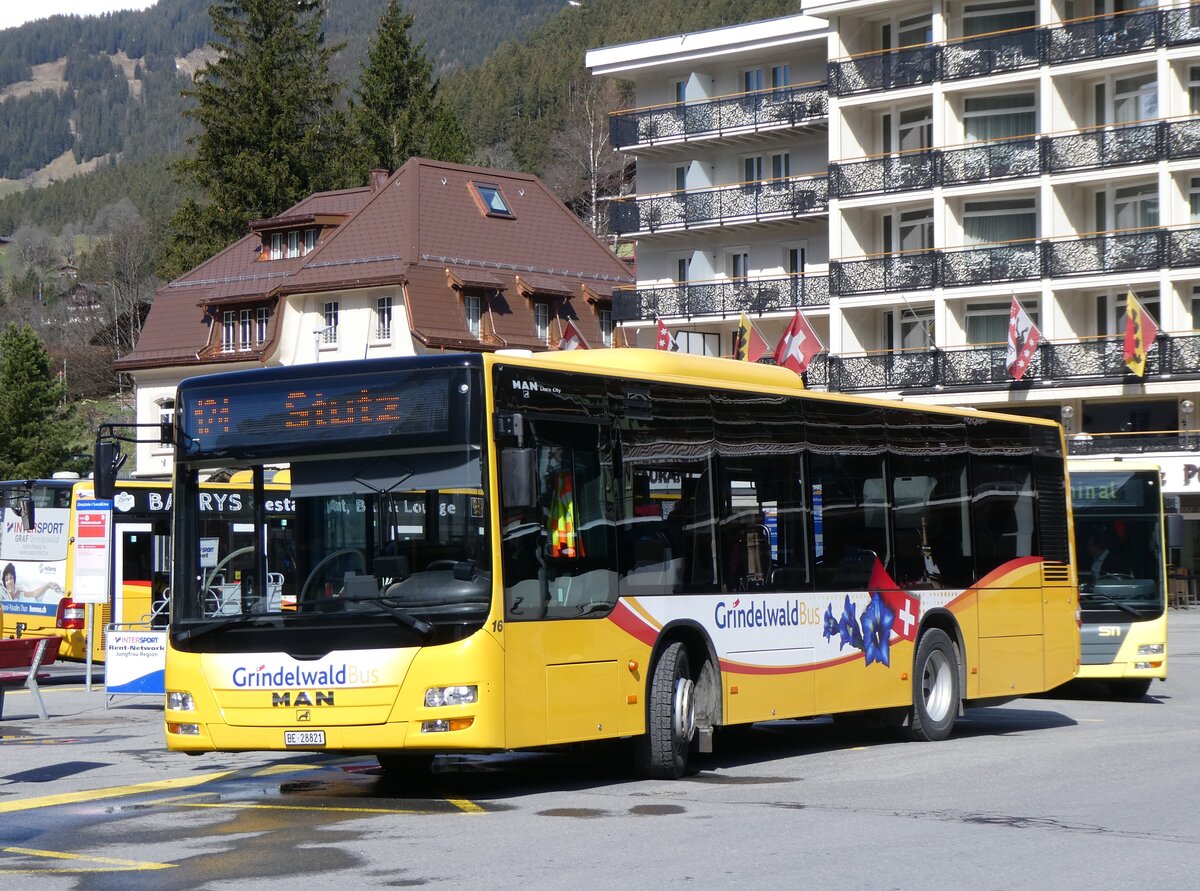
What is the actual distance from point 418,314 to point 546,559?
2101 inches

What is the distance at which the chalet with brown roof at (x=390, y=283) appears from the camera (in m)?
67.2

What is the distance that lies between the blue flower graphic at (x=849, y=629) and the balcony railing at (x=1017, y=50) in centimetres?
3897

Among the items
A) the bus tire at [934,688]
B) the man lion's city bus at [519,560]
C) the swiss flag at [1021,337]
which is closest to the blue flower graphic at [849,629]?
the man lion's city bus at [519,560]

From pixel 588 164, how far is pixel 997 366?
47.5 m

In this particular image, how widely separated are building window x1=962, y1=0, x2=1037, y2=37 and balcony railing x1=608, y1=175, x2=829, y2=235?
21.3 ft

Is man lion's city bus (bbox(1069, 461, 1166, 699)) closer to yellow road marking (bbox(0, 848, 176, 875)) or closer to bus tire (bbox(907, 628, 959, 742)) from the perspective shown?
bus tire (bbox(907, 628, 959, 742))

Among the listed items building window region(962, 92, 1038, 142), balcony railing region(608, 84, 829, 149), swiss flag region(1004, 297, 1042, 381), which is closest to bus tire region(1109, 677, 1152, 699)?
swiss flag region(1004, 297, 1042, 381)

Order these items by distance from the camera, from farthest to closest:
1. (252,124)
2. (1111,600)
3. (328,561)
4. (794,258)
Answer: (252,124), (794,258), (1111,600), (328,561)

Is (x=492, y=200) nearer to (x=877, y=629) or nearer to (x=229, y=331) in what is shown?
(x=229, y=331)

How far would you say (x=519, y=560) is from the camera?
12.3 metres

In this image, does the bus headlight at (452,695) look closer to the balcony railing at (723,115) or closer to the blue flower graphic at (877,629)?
the blue flower graphic at (877,629)

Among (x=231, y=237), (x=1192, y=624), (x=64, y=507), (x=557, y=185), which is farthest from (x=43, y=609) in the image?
(x=557, y=185)

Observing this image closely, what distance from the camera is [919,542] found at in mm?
17188

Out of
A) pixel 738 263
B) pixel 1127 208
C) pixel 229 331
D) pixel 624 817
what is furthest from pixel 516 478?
pixel 229 331
